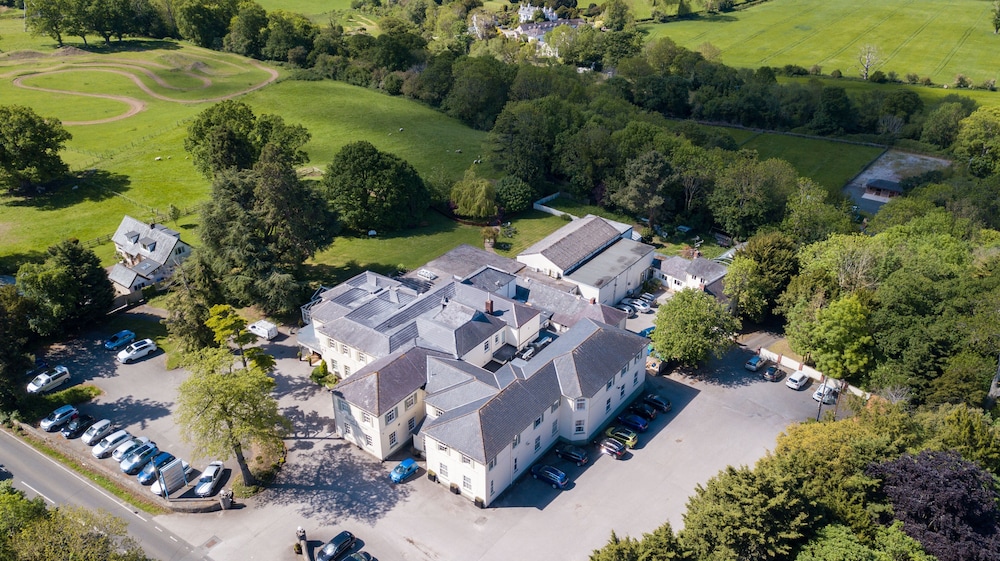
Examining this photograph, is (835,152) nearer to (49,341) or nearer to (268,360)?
(268,360)

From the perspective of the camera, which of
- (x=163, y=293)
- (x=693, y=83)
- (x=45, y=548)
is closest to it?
(x=45, y=548)

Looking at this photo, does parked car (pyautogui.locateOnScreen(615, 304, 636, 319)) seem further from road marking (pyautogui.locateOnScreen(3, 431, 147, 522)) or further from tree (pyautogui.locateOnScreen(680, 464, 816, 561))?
road marking (pyautogui.locateOnScreen(3, 431, 147, 522))

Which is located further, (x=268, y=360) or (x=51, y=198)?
(x=51, y=198)

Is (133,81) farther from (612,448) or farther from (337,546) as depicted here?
(612,448)

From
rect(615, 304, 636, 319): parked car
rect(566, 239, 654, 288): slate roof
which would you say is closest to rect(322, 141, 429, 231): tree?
rect(566, 239, 654, 288): slate roof

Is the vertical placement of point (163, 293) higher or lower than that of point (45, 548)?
lower

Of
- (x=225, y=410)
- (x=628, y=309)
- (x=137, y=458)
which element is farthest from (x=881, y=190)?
(x=137, y=458)

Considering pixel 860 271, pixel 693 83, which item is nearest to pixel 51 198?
pixel 860 271

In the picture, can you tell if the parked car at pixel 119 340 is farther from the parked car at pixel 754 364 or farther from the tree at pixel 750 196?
the tree at pixel 750 196
